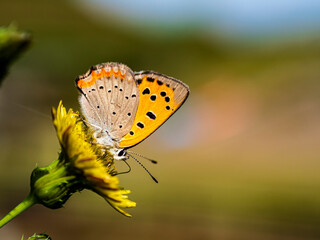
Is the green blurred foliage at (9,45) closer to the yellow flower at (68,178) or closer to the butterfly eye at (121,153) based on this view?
the yellow flower at (68,178)

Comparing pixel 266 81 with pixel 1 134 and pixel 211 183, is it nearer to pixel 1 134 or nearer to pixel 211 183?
pixel 211 183

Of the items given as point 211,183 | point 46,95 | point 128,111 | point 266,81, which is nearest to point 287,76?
point 266,81

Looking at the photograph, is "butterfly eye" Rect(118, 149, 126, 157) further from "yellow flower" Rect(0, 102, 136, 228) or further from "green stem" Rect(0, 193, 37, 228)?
"green stem" Rect(0, 193, 37, 228)

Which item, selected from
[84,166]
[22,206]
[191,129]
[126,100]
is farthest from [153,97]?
[191,129]

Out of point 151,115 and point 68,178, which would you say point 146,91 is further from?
point 68,178

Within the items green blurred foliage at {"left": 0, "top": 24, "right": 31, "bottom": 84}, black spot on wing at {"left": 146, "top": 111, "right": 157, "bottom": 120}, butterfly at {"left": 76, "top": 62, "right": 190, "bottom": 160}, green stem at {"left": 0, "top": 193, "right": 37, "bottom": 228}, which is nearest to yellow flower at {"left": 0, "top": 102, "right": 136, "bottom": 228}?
green stem at {"left": 0, "top": 193, "right": 37, "bottom": 228}

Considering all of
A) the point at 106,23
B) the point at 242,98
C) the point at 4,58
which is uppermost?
the point at 106,23
